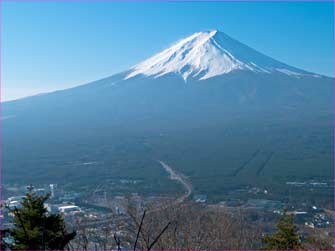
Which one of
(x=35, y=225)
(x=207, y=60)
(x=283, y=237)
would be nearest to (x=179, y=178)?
(x=283, y=237)

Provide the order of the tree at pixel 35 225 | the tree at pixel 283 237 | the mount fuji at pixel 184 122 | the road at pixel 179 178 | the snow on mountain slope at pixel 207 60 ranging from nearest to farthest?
the tree at pixel 35 225 → the tree at pixel 283 237 → the road at pixel 179 178 → the mount fuji at pixel 184 122 → the snow on mountain slope at pixel 207 60

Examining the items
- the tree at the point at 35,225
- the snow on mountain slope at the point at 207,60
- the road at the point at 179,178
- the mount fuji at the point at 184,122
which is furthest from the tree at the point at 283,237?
the snow on mountain slope at the point at 207,60

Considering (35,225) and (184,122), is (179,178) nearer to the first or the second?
(35,225)

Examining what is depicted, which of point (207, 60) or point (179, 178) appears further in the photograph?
point (207, 60)

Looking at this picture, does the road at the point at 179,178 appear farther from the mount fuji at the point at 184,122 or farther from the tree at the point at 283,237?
the tree at the point at 283,237

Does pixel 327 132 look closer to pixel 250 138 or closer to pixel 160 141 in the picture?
pixel 250 138

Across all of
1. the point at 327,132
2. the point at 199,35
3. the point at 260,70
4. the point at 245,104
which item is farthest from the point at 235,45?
the point at 327,132
